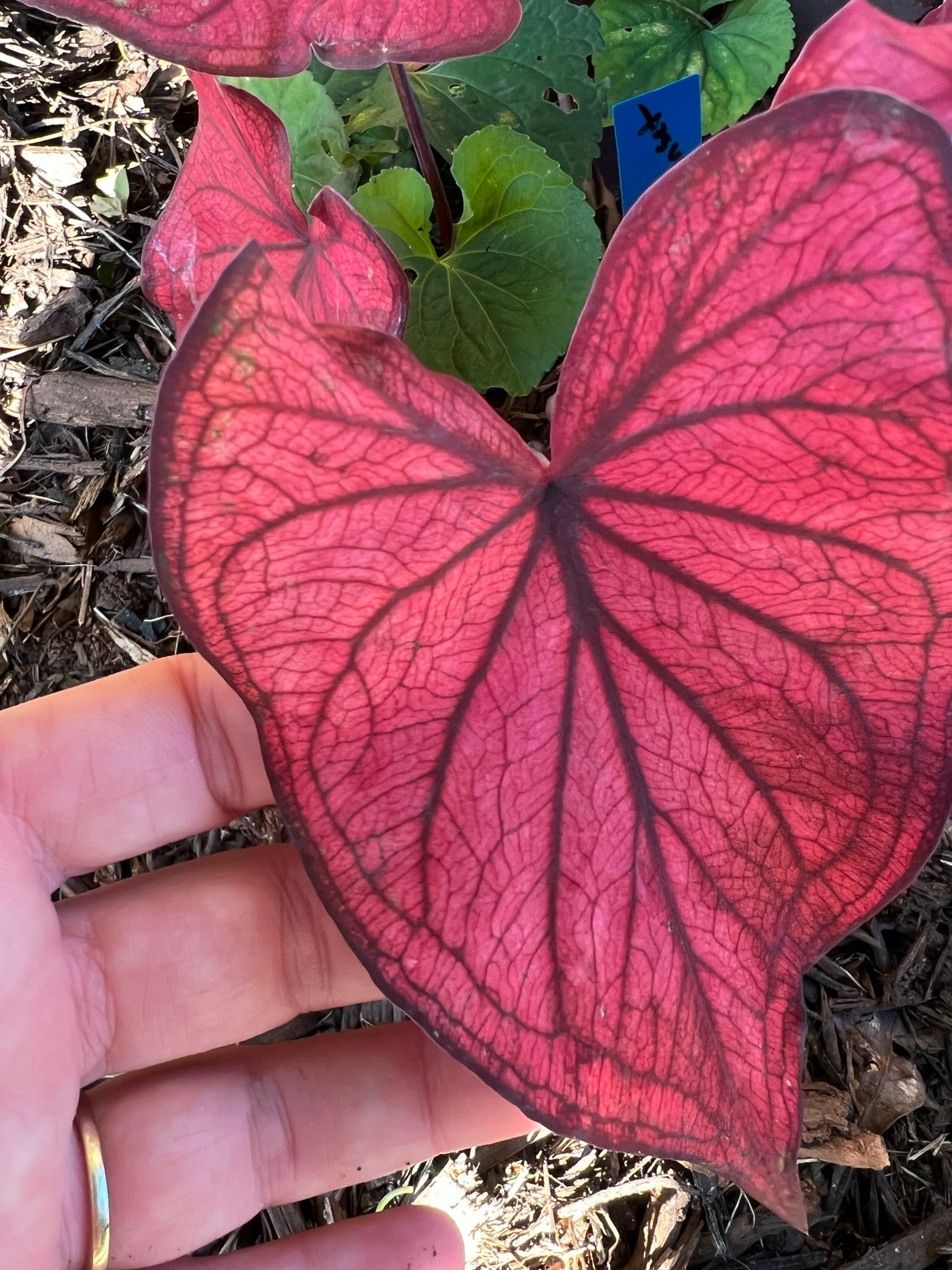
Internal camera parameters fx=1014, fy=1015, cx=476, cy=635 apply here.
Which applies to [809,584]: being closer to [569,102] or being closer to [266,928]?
[266,928]

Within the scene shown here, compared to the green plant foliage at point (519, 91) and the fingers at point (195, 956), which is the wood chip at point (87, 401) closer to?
the green plant foliage at point (519, 91)

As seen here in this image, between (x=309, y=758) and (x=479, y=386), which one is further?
(x=479, y=386)

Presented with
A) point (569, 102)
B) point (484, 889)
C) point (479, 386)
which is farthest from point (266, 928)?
point (569, 102)

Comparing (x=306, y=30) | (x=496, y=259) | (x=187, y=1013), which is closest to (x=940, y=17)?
(x=306, y=30)

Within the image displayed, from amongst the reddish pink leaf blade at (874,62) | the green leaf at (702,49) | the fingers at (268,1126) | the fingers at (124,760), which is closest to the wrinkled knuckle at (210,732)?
the fingers at (124,760)

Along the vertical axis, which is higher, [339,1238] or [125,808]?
[125,808]

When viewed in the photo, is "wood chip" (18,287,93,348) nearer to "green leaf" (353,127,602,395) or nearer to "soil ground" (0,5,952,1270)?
"soil ground" (0,5,952,1270)

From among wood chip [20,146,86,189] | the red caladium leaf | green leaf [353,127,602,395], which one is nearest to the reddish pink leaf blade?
the red caladium leaf
